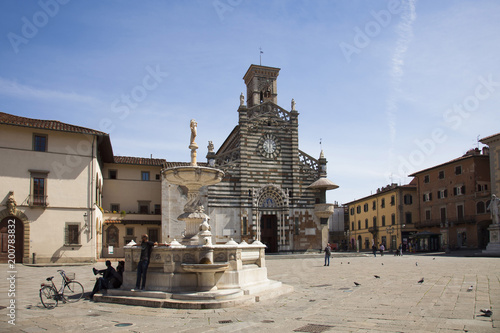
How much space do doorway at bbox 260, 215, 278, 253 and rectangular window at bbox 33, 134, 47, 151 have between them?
65.0ft

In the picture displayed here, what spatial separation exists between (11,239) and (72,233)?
11.8 feet

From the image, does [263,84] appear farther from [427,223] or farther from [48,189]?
[48,189]

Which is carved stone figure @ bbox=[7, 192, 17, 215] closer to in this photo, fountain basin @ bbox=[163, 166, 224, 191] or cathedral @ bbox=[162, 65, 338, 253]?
cathedral @ bbox=[162, 65, 338, 253]

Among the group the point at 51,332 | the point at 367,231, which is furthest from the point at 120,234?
the point at 367,231

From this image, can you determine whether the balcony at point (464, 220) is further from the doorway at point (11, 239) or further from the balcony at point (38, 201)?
the doorway at point (11, 239)

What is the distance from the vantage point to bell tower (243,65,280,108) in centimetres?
4469

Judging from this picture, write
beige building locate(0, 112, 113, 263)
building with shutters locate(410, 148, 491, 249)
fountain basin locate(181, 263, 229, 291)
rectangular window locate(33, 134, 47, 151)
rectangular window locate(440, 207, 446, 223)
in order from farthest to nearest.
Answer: rectangular window locate(440, 207, 446, 223) → building with shutters locate(410, 148, 491, 249) → rectangular window locate(33, 134, 47, 151) → beige building locate(0, 112, 113, 263) → fountain basin locate(181, 263, 229, 291)

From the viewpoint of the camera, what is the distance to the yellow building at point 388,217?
52812 millimetres

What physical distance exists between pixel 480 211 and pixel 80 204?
35.3m

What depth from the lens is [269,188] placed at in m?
40.2

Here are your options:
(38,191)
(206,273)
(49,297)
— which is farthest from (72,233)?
(206,273)

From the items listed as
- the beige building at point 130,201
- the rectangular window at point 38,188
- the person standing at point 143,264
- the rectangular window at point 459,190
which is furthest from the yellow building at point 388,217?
the person standing at point 143,264

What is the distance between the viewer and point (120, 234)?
37094mm

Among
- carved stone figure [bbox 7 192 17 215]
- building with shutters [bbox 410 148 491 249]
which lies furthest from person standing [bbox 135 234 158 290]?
building with shutters [bbox 410 148 491 249]
